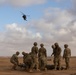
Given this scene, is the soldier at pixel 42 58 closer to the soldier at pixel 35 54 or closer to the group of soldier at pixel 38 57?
the group of soldier at pixel 38 57

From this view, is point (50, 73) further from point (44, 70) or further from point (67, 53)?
point (67, 53)

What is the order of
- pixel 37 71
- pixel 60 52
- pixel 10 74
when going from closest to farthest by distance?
pixel 10 74 < pixel 37 71 < pixel 60 52

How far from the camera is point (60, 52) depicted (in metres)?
25.8

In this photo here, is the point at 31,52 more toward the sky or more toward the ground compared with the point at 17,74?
more toward the sky

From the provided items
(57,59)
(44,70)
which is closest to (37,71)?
(44,70)

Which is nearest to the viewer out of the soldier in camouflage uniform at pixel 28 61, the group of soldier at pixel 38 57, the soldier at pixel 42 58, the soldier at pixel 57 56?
the soldier in camouflage uniform at pixel 28 61

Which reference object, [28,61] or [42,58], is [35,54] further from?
[28,61]

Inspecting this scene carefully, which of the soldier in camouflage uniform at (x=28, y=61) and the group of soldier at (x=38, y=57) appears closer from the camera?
the soldier in camouflage uniform at (x=28, y=61)

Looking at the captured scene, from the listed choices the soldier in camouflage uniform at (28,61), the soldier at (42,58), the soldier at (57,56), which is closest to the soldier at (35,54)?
the soldier in camouflage uniform at (28,61)

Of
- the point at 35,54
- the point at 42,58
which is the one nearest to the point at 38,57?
the point at 42,58

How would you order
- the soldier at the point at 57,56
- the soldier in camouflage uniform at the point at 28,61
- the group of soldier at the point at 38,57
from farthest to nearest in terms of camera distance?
the soldier at the point at 57,56 → the group of soldier at the point at 38,57 → the soldier in camouflage uniform at the point at 28,61

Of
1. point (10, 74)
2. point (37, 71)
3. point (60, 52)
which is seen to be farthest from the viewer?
point (60, 52)

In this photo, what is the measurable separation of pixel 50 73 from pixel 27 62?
92.1 inches

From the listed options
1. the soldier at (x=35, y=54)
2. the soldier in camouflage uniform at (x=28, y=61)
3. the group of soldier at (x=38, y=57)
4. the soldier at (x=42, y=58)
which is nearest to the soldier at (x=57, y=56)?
the group of soldier at (x=38, y=57)
